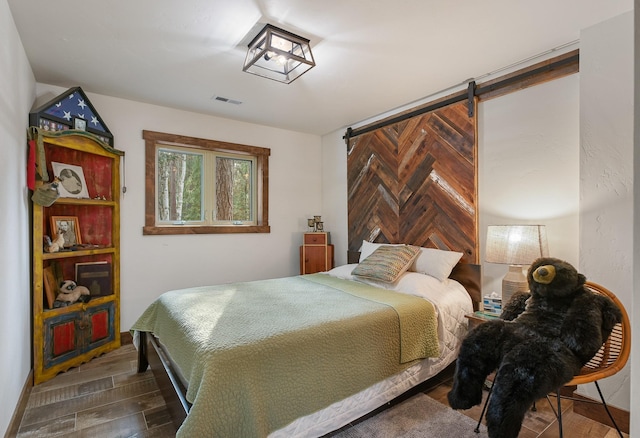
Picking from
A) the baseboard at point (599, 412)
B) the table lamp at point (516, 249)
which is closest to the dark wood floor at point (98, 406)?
the table lamp at point (516, 249)

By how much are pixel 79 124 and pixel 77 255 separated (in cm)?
116

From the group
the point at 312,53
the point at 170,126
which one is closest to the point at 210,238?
the point at 170,126

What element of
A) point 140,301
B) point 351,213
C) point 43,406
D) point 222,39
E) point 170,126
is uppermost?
point 222,39

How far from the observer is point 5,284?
69.4 inches

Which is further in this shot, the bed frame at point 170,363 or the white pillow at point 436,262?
the white pillow at point 436,262

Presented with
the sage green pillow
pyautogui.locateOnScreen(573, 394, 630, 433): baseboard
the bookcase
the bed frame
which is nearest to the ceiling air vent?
the bookcase

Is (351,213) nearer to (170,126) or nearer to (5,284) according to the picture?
(170,126)

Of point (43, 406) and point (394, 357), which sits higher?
point (394, 357)

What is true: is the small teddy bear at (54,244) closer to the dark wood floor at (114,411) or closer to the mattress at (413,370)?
the dark wood floor at (114,411)

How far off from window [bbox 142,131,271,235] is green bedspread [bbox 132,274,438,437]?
1420 millimetres

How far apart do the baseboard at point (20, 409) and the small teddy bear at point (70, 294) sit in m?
0.53

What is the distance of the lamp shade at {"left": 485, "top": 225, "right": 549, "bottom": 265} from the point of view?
2160mm

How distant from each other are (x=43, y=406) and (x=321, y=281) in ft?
7.00

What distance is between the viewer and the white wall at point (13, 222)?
1.73 m
